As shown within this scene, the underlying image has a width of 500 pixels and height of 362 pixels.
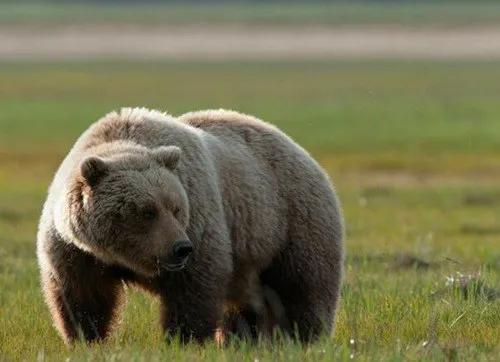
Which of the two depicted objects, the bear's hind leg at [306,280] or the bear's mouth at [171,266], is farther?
the bear's hind leg at [306,280]

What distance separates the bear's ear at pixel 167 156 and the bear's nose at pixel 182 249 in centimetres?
49

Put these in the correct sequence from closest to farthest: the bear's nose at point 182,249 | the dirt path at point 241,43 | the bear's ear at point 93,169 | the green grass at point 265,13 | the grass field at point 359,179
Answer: the bear's nose at point 182,249
the bear's ear at point 93,169
the grass field at point 359,179
the dirt path at point 241,43
the green grass at point 265,13

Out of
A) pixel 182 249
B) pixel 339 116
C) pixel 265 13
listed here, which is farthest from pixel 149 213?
pixel 265 13

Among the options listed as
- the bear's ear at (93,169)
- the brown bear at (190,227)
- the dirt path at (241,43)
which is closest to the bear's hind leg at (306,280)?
the brown bear at (190,227)

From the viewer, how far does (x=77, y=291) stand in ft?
23.3

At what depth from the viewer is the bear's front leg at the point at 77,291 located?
7066mm

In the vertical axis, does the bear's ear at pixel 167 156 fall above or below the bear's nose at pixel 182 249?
above

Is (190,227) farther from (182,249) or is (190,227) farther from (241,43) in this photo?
(241,43)

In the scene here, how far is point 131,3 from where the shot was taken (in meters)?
108

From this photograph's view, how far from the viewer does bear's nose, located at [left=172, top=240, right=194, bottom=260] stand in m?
6.63

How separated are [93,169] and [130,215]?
0.98ft

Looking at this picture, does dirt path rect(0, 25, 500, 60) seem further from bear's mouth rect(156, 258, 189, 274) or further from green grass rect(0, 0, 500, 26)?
bear's mouth rect(156, 258, 189, 274)

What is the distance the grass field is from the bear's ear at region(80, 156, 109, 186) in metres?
0.85

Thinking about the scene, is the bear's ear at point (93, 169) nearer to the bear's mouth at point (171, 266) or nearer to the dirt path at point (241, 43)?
the bear's mouth at point (171, 266)
